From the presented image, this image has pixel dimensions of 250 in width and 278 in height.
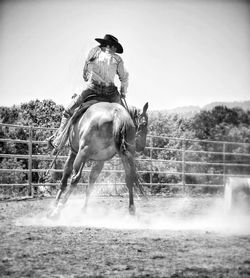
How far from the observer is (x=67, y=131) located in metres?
6.93

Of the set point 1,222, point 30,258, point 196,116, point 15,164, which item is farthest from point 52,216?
point 196,116

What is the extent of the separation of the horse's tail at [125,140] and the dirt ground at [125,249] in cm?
78

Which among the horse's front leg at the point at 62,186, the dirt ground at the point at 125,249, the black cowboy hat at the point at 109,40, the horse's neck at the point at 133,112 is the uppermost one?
the black cowboy hat at the point at 109,40

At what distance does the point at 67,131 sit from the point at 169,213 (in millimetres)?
2346

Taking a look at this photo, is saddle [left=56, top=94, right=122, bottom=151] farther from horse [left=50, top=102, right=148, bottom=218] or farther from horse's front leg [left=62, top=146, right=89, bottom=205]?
horse's front leg [left=62, top=146, right=89, bottom=205]

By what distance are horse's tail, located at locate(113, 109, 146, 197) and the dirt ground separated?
0.78 meters

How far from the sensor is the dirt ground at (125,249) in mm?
3023

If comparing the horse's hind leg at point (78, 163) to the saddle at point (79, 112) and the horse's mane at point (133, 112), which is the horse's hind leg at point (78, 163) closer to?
the saddle at point (79, 112)

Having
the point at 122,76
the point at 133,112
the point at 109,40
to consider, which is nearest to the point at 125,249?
the point at 133,112

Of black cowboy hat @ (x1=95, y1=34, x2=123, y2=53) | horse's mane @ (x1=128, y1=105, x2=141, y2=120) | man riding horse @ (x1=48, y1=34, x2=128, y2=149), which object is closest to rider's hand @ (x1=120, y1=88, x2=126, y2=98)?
man riding horse @ (x1=48, y1=34, x2=128, y2=149)

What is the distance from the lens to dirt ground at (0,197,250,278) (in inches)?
119

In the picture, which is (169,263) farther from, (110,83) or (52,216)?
(110,83)

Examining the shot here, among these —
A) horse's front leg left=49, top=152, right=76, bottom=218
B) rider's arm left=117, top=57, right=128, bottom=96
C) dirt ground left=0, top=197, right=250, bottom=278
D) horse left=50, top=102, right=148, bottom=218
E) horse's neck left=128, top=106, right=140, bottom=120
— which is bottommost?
dirt ground left=0, top=197, right=250, bottom=278

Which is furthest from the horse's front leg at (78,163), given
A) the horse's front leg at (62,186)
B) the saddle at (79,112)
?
the saddle at (79,112)
